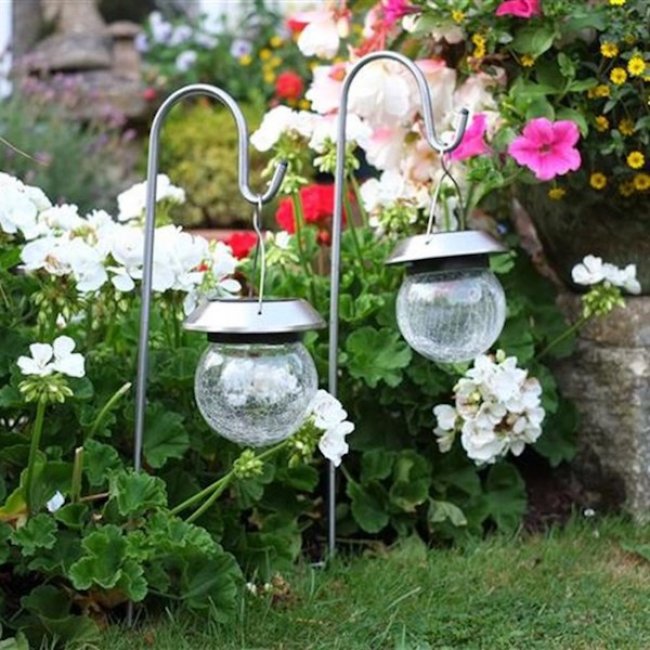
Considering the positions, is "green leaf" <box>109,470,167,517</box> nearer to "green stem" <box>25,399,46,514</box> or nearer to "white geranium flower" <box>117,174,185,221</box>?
"green stem" <box>25,399,46,514</box>

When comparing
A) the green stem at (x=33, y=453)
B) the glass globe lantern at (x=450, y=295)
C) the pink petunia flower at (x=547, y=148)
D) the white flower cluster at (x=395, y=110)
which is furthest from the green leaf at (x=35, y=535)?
the pink petunia flower at (x=547, y=148)

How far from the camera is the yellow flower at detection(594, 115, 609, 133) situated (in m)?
2.94

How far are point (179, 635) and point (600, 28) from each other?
1.55 meters

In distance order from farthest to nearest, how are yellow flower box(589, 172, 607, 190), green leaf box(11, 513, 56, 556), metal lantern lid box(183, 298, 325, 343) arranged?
yellow flower box(589, 172, 607, 190) → green leaf box(11, 513, 56, 556) → metal lantern lid box(183, 298, 325, 343)

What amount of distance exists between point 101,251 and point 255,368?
446mm

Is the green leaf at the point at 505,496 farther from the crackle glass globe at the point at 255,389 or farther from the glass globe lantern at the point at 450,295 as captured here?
the crackle glass globe at the point at 255,389

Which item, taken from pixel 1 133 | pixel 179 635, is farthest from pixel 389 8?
pixel 1 133

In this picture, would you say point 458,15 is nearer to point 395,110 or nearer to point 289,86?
point 395,110

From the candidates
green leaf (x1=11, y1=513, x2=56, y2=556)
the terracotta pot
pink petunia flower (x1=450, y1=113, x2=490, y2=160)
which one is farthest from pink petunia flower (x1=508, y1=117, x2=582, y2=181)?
green leaf (x1=11, y1=513, x2=56, y2=556)

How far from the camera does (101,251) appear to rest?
2.39 meters

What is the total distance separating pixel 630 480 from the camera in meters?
3.13

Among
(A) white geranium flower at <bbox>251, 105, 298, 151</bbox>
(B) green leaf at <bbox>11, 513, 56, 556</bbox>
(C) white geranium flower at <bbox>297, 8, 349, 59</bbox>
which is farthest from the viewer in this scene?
(C) white geranium flower at <bbox>297, 8, 349, 59</bbox>

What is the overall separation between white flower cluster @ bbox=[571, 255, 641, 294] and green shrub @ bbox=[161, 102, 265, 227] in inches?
149

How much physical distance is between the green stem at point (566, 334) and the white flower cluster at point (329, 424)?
86 cm
